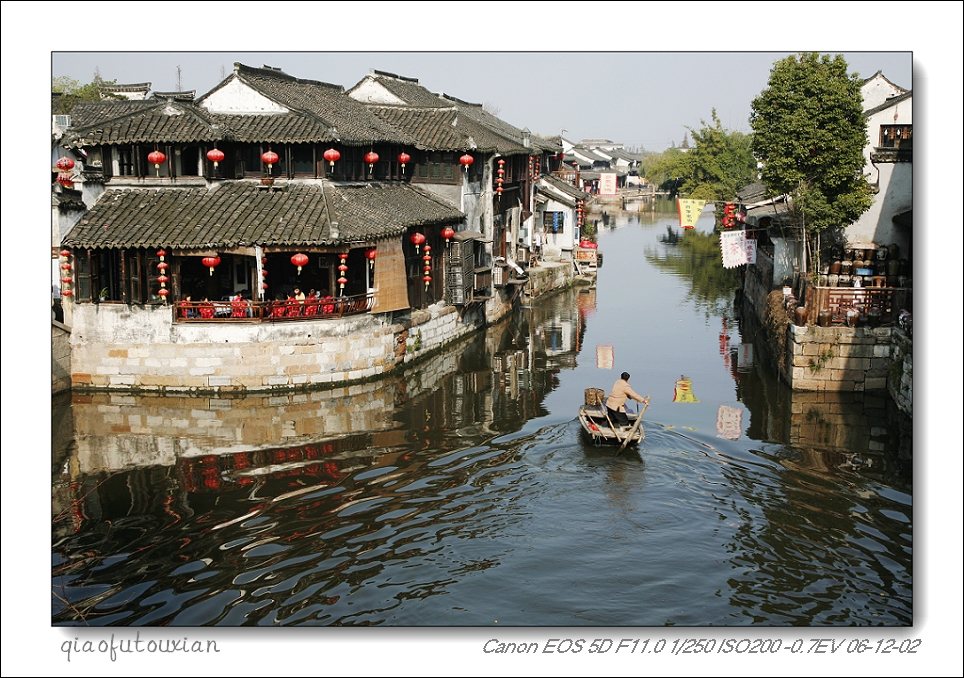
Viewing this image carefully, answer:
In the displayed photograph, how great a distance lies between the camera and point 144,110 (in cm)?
2859

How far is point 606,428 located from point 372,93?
82.5 feet

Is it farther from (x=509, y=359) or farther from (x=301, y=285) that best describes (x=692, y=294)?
(x=301, y=285)

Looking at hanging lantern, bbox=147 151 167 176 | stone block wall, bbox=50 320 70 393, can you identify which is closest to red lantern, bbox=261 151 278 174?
hanging lantern, bbox=147 151 167 176

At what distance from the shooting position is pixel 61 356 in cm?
2638

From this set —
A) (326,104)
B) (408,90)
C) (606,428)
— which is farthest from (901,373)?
(408,90)

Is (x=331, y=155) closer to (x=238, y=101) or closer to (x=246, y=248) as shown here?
(x=238, y=101)

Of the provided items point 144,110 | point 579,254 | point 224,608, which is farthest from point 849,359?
point 579,254

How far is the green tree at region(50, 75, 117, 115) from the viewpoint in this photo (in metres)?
44.0

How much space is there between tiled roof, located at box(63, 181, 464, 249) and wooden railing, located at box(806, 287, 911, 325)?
12140 millimetres

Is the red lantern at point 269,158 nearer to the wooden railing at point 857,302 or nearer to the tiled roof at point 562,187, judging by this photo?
the wooden railing at point 857,302

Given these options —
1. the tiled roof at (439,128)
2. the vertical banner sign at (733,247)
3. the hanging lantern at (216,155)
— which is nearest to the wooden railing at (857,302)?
the vertical banner sign at (733,247)

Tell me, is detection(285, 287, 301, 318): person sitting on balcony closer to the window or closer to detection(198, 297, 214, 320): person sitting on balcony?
detection(198, 297, 214, 320): person sitting on balcony

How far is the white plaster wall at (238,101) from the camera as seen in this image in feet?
97.6

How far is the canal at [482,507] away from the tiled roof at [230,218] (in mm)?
4236
